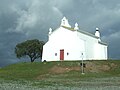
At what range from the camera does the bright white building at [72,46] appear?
102m

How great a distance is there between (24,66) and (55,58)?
16355 mm

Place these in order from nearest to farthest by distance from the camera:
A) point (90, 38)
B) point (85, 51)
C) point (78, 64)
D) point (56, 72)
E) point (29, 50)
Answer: point (56, 72) → point (78, 64) → point (85, 51) → point (90, 38) → point (29, 50)

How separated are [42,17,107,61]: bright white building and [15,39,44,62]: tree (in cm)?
2667

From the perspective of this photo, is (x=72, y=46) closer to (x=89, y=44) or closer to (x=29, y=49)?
(x=89, y=44)

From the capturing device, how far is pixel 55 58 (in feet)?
346

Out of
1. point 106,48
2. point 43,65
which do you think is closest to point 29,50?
point 106,48

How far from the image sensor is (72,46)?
102625 mm

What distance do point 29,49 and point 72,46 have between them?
3739 cm

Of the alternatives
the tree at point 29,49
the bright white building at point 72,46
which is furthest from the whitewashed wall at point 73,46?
the tree at point 29,49

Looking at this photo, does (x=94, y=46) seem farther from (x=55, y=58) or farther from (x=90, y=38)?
(x=55, y=58)

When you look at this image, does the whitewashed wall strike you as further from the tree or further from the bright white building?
the tree

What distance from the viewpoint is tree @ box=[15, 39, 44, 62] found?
13512 centimetres

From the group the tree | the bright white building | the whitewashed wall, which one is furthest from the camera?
the tree

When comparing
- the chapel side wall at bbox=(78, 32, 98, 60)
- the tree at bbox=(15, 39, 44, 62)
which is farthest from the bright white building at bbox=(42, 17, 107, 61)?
the tree at bbox=(15, 39, 44, 62)
